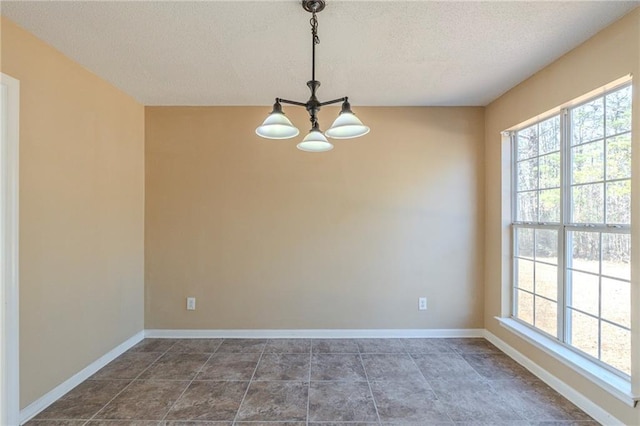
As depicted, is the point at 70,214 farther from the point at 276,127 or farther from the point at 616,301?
the point at 616,301

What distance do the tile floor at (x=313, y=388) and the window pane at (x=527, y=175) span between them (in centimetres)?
161

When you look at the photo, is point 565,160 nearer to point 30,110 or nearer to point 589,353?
point 589,353

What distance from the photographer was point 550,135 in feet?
8.32

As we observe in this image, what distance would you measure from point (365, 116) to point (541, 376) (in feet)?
9.29

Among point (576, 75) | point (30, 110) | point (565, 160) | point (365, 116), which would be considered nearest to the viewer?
point (30, 110)

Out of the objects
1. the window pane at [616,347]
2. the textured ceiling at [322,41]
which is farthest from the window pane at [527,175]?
the window pane at [616,347]

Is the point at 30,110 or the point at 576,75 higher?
the point at 576,75

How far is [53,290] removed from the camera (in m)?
2.18

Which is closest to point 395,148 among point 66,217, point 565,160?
point 565,160

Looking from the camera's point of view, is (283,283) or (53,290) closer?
(53,290)

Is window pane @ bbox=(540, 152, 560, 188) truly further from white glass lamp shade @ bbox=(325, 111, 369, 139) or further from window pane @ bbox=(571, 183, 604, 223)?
white glass lamp shade @ bbox=(325, 111, 369, 139)

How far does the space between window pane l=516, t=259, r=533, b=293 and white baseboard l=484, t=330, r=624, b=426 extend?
1.95 ft

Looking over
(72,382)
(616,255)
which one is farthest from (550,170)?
(72,382)

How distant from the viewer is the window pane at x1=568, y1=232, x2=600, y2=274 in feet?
6.88
